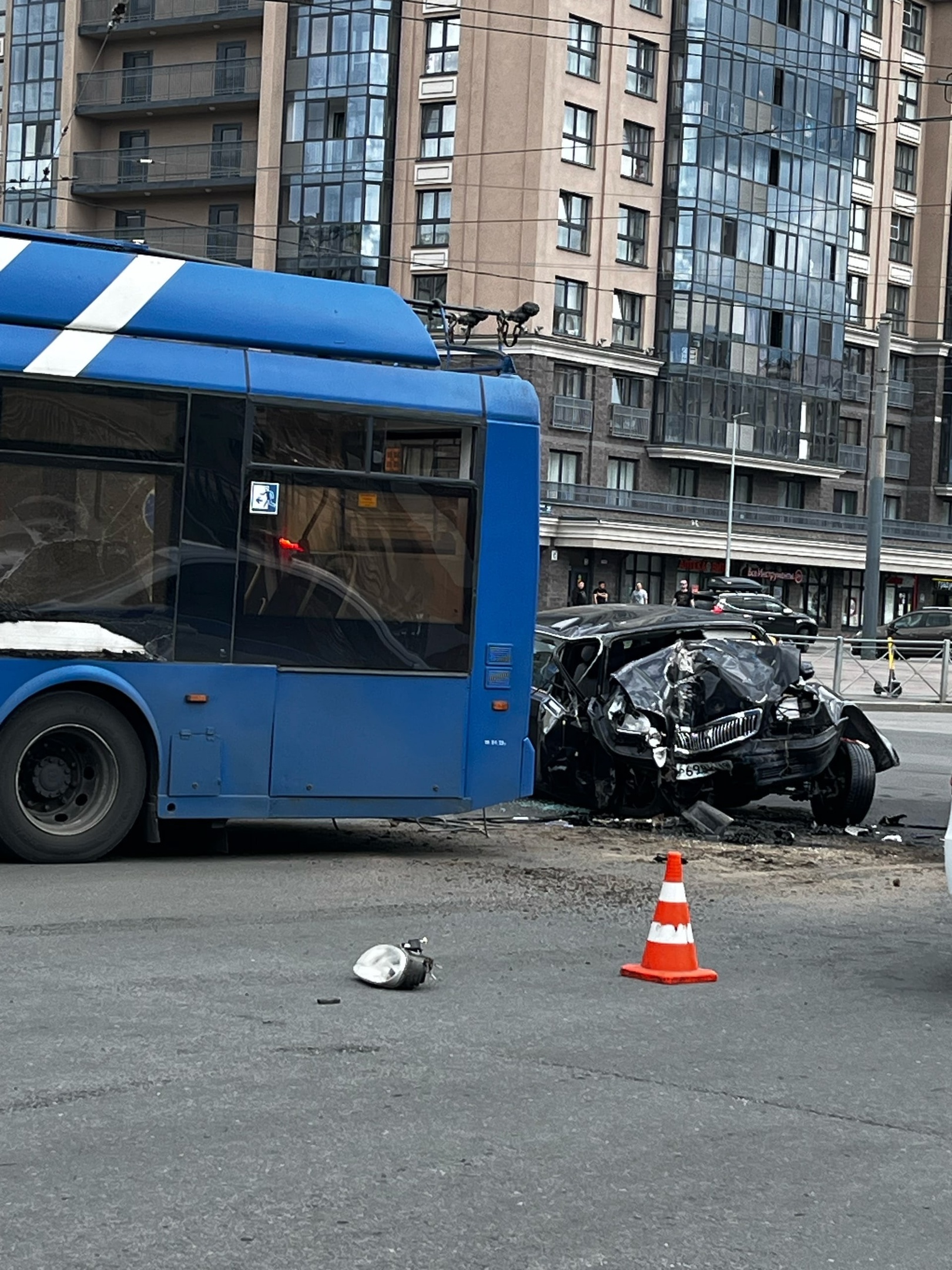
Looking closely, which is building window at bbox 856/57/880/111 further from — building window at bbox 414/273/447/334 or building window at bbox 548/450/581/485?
building window at bbox 414/273/447/334

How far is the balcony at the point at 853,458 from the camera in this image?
76.1 meters

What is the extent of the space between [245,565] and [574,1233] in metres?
6.89

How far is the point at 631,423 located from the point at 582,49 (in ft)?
44.4

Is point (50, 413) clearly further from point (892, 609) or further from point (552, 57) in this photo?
point (892, 609)

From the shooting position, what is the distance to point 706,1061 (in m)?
6.29

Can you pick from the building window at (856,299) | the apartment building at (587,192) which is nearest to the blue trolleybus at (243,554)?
the apartment building at (587,192)

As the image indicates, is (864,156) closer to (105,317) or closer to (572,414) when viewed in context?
(572,414)

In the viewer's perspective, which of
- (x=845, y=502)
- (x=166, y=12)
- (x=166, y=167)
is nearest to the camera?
(x=166, y=12)

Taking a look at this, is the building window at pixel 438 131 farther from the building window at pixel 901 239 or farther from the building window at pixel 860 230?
the building window at pixel 901 239

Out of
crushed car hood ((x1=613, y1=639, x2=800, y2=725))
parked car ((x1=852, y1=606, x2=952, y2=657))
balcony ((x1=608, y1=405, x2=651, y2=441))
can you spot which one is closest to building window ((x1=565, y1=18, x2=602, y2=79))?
balcony ((x1=608, y1=405, x2=651, y2=441))

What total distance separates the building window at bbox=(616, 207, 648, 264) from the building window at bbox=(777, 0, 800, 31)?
9.82 meters

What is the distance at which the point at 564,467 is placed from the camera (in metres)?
65.6

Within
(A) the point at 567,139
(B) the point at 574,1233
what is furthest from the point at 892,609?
(B) the point at 574,1233

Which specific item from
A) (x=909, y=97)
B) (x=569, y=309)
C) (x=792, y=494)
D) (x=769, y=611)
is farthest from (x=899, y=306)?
(x=769, y=611)
